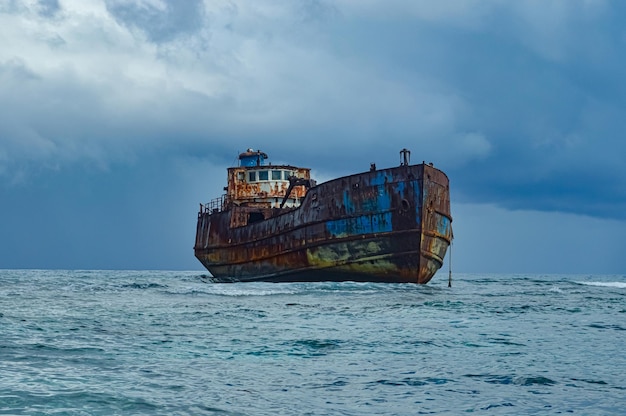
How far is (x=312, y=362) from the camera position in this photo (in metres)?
7.22

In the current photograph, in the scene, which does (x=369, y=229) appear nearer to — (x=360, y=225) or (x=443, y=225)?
(x=360, y=225)

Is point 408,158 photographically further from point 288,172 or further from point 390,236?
point 288,172

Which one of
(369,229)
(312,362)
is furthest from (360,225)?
(312,362)

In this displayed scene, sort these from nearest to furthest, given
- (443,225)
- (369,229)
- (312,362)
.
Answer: (312,362) → (369,229) → (443,225)

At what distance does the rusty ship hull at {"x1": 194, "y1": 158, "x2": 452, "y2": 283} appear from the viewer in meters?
20.8

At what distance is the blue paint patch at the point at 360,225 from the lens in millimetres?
21000

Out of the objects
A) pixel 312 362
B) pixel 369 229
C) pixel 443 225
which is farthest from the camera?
pixel 443 225

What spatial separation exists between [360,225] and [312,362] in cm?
1428

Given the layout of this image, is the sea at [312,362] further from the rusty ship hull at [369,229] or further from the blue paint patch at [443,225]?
the blue paint patch at [443,225]

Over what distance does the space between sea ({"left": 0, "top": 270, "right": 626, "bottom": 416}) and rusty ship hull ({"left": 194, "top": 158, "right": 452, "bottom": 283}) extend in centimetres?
749

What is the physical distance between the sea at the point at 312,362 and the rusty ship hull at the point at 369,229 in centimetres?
749

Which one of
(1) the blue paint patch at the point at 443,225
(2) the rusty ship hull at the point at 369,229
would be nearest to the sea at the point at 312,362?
(2) the rusty ship hull at the point at 369,229

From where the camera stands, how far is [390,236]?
21000mm

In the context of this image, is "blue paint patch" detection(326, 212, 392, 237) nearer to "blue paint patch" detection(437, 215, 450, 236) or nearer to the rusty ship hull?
the rusty ship hull
